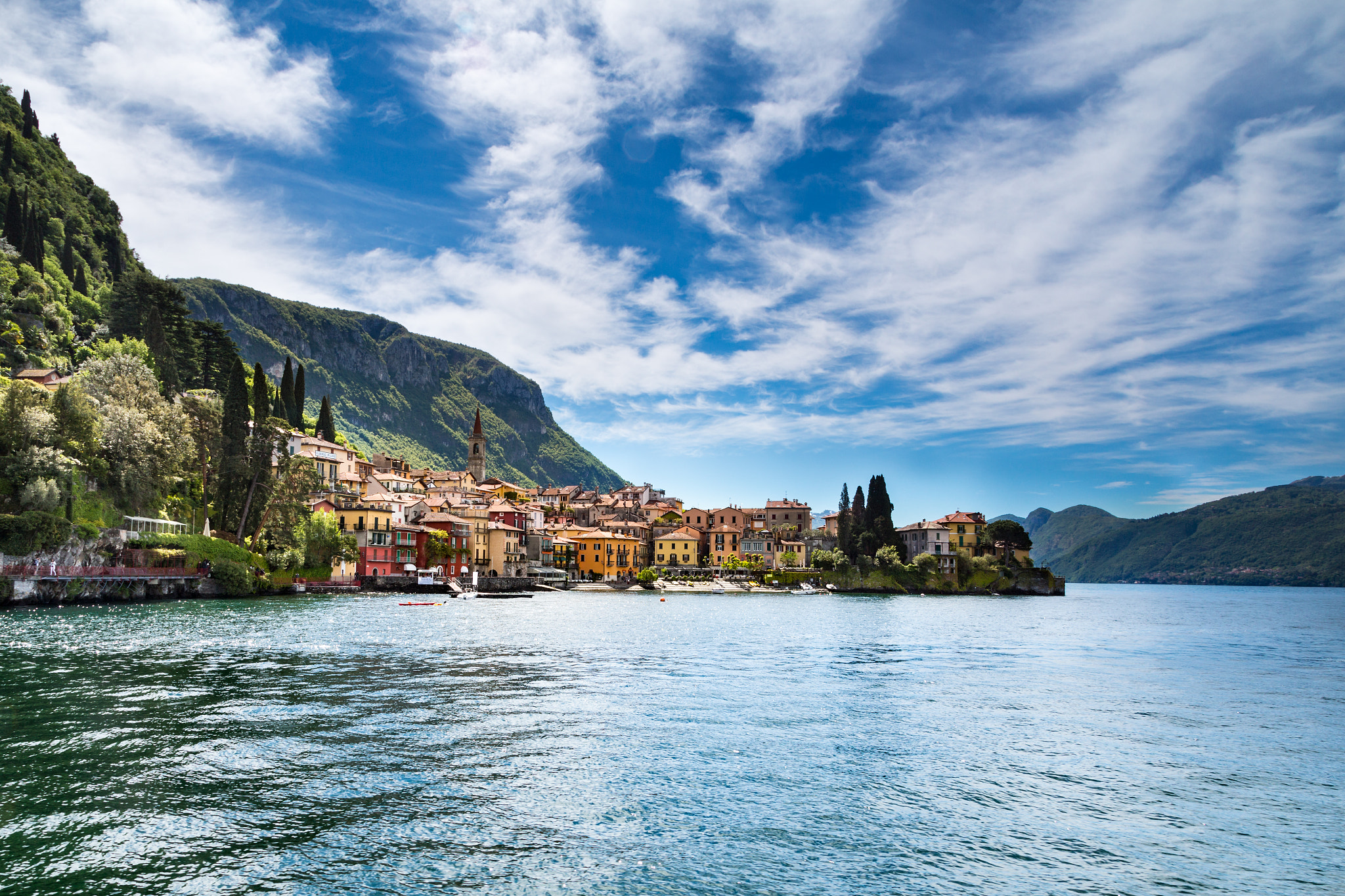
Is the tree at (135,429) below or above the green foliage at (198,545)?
above

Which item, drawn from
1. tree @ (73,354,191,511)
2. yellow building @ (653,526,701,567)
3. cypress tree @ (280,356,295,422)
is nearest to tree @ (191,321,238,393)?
cypress tree @ (280,356,295,422)

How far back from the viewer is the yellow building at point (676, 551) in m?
149

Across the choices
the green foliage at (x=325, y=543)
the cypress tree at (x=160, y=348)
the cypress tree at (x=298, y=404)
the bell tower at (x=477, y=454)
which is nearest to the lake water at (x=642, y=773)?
the green foliage at (x=325, y=543)

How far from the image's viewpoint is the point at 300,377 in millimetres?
118875

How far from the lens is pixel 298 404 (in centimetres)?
11669

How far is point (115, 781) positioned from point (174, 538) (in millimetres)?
59139

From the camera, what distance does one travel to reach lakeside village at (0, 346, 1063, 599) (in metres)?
56.9

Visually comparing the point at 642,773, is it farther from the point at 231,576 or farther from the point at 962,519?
the point at 962,519

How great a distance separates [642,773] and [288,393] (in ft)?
374

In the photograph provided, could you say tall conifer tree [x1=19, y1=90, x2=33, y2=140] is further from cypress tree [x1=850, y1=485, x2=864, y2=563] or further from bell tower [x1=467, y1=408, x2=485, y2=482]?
cypress tree [x1=850, y1=485, x2=864, y2=563]

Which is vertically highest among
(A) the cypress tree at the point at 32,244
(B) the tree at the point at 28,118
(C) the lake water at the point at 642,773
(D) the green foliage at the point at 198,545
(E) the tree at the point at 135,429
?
(B) the tree at the point at 28,118

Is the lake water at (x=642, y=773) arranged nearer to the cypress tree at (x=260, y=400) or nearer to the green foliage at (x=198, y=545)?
the green foliage at (x=198, y=545)

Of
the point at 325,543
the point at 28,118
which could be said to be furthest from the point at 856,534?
the point at 28,118

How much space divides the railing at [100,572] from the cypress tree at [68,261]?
2433 inches
